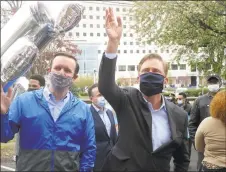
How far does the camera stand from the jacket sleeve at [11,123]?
231cm

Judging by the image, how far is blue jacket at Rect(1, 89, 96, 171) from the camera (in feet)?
8.55

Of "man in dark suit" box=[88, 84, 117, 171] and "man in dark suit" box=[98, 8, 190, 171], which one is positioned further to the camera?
"man in dark suit" box=[88, 84, 117, 171]

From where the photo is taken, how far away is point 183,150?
2834 millimetres

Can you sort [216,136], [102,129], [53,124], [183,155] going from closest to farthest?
[53,124] < [183,155] < [216,136] < [102,129]

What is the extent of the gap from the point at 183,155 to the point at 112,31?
3.83 feet

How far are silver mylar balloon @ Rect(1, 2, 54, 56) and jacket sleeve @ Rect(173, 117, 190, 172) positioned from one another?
1.41 meters

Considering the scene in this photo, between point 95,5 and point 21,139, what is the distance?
6913 centimetres

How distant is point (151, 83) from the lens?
8.77ft

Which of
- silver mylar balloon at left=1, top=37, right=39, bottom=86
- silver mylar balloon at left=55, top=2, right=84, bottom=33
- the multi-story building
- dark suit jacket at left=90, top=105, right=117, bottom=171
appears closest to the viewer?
silver mylar balloon at left=1, top=37, right=39, bottom=86

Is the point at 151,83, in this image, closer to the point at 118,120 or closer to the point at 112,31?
the point at 118,120

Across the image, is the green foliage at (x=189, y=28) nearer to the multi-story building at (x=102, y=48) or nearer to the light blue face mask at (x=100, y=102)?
the light blue face mask at (x=100, y=102)

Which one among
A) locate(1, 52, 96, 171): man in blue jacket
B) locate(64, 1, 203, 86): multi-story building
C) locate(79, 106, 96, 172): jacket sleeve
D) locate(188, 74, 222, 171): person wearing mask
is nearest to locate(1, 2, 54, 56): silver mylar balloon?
locate(1, 52, 96, 171): man in blue jacket

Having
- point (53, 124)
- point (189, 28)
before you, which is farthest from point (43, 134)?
point (189, 28)

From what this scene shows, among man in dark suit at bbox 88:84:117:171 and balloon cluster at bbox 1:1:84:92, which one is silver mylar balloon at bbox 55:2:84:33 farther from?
man in dark suit at bbox 88:84:117:171
